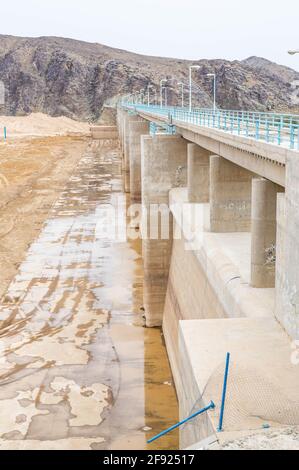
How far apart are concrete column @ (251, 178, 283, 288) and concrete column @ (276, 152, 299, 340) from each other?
76.0 inches

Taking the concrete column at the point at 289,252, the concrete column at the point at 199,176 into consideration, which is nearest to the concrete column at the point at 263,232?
the concrete column at the point at 289,252

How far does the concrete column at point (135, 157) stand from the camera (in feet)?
159

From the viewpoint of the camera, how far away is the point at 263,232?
1416cm

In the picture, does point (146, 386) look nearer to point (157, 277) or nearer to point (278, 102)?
point (157, 277)

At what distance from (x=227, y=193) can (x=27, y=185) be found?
4559cm

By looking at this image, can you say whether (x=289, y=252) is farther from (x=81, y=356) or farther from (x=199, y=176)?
(x=199, y=176)

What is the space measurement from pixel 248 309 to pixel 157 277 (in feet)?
44.4

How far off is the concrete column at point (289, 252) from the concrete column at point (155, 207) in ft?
46.6

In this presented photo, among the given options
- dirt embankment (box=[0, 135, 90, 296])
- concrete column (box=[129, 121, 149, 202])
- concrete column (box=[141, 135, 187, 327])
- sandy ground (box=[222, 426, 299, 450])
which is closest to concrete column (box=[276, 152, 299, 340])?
sandy ground (box=[222, 426, 299, 450])

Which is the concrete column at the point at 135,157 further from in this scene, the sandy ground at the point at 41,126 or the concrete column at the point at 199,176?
the sandy ground at the point at 41,126

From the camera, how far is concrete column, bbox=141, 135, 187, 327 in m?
26.2

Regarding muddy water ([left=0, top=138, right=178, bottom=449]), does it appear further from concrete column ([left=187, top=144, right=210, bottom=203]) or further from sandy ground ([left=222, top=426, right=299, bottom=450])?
sandy ground ([left=222, top=426, right=299, bottom=450])

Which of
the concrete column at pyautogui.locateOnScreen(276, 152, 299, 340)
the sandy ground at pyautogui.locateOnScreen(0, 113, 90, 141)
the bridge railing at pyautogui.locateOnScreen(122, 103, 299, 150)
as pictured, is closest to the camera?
the concrete column at pyautogui.locateOnScreen(276, 152, 299, 340)
